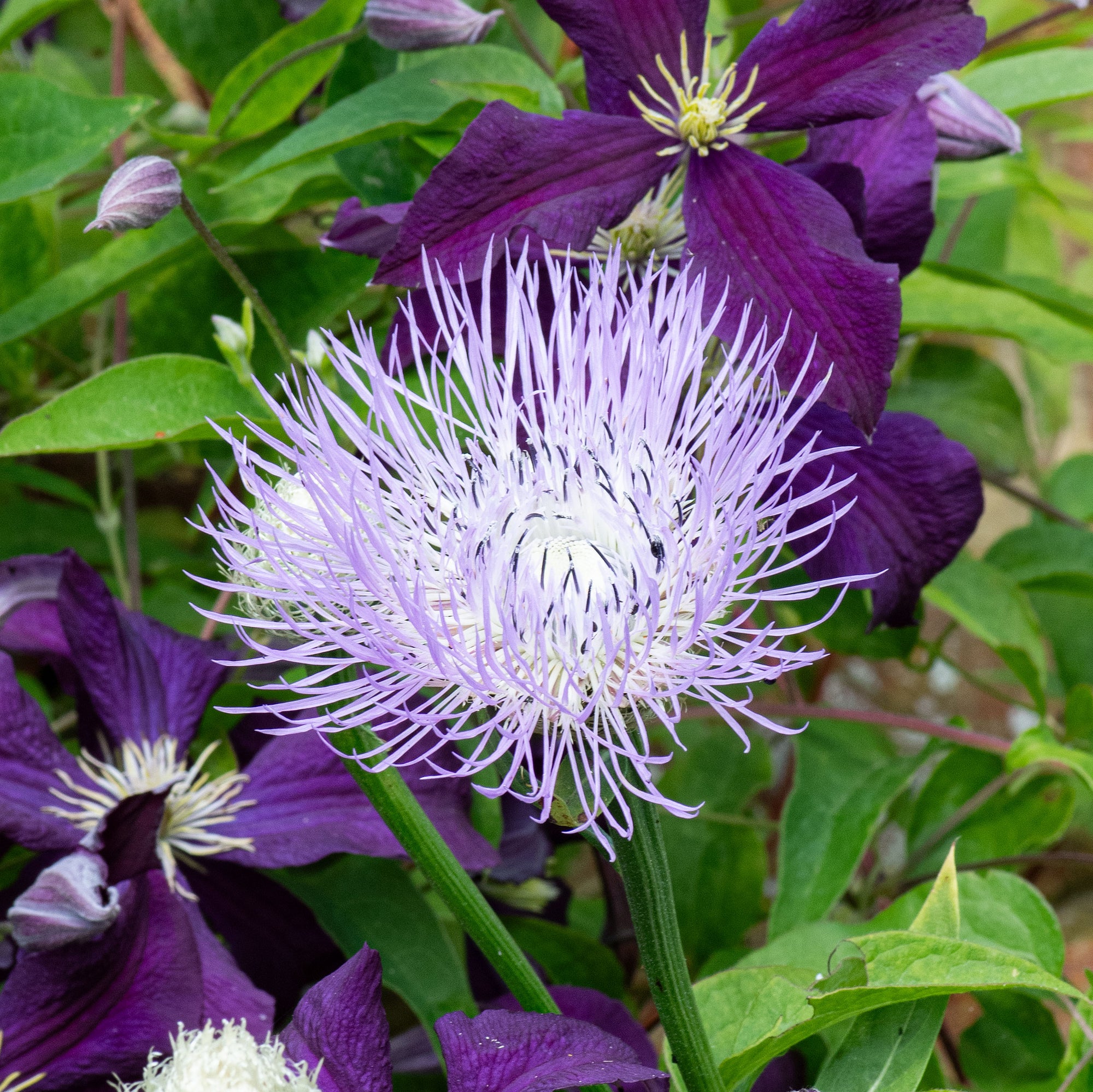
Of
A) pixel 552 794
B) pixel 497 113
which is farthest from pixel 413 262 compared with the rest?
pixel 552 794

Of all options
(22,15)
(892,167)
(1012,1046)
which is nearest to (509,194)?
(892,167)

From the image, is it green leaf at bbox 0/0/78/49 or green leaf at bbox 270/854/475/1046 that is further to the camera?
green leaf at bbox 0/0/78/49

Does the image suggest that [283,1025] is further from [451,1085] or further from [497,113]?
[497,113]

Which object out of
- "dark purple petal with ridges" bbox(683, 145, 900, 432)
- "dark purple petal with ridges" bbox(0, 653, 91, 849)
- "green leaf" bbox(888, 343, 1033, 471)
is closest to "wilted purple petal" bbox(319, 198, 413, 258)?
"dark purple petal with ridges" bbox(683, 145, 900, 432)

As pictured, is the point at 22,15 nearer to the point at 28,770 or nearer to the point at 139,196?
the point at 139,196

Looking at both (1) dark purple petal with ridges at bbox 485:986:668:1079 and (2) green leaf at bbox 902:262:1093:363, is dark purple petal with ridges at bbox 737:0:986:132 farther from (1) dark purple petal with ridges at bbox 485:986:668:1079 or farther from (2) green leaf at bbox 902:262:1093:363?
(1) dark purple petal with ridges at bbox 485:986:668:1079

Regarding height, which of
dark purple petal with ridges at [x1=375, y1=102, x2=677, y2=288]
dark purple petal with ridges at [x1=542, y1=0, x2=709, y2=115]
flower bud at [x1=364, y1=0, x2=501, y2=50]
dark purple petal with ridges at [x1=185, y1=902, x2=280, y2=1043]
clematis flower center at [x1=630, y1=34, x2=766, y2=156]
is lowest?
dark purple petal with ridges at [x1=185, y1=902, x2=280, y2=1043]

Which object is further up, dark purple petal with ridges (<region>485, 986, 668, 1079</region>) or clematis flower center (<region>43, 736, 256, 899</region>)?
clematis flower center (<region>43, 736, 256, 899</region>)

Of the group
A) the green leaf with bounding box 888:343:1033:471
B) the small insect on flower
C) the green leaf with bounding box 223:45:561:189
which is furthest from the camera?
the green leaf with bounding box 888:343:1033:471

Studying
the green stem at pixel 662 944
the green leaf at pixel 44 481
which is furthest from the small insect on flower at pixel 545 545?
the green leaf at pixel 44 481

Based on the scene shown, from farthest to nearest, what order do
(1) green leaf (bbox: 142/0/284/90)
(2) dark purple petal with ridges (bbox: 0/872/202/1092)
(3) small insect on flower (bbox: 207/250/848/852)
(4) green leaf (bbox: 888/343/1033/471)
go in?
1. (4) green leaf (bbox: 888/343/1033/471)
2. (1) green leaf (bbox: 142/0/284/90)
3. (2) dark purple petal with ridges (bbox: 0/872/202/1092)
4. (3) small insect on flower (bbox: 207/250/848/852)
